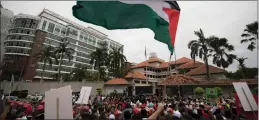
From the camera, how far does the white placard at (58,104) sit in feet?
11.8

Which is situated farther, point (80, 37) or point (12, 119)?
point (80, 37)

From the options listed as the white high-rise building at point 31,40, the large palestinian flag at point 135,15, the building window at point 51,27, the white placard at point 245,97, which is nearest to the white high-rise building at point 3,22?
the large palestinian flag at point 135,15

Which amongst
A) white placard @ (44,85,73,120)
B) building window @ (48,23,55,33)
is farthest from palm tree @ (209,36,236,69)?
building window @ (48,23,55,33)

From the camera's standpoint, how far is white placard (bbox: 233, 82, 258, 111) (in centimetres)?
495

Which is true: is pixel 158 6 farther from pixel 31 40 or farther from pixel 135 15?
pixel 31 40

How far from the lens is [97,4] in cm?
564

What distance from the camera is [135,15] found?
252 inches

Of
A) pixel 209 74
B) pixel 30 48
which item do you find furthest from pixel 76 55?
pixel 209 74

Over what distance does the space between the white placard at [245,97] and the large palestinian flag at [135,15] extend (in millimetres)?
2708

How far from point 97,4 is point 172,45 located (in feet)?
10.3

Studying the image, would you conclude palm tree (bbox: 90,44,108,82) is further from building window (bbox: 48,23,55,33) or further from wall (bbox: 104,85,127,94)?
building window (bbox: 48,23,55,33)

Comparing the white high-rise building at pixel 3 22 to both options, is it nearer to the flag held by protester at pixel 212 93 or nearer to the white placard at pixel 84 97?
the white placard at pixel 84 97

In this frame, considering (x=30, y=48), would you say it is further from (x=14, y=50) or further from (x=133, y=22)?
(x=133, y=22)

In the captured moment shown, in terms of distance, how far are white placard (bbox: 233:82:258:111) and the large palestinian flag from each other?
2.71m
